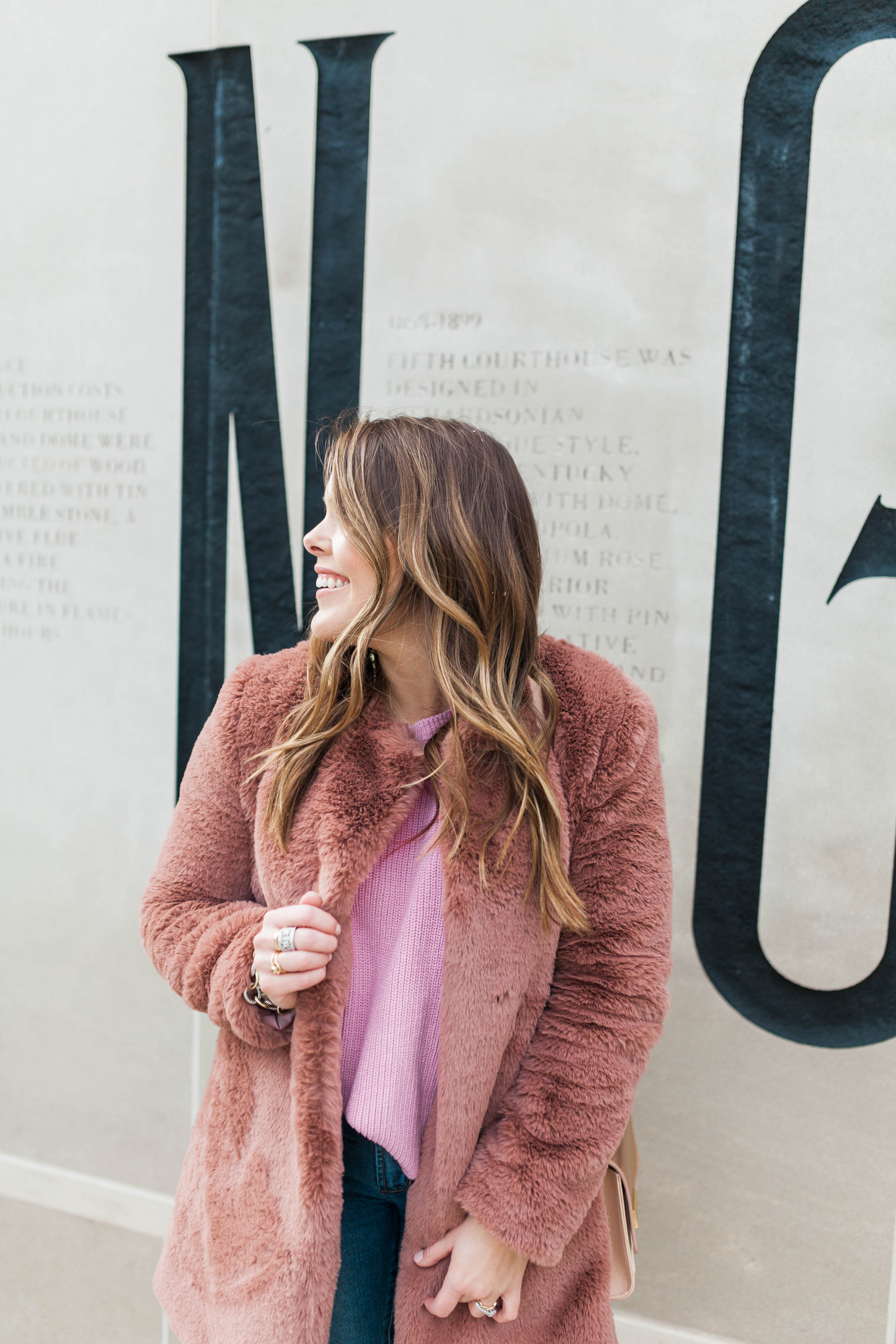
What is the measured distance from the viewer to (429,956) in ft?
4.09

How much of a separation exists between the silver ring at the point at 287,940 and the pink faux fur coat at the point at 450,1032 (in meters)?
0.07

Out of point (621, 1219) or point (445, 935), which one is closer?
point (445, 935)

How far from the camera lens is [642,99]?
186 centimetres

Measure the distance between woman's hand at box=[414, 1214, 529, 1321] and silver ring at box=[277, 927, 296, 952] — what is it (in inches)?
16.3

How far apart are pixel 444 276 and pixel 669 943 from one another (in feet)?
4.65

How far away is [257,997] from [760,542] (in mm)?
1256

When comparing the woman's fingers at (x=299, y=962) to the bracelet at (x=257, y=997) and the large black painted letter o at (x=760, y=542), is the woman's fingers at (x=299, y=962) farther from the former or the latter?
the large black painted letter o at (x=760, y=542)

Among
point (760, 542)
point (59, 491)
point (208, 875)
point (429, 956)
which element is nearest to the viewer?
point (429, 956)

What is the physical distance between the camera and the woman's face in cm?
126

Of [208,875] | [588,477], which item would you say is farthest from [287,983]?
[588,477]

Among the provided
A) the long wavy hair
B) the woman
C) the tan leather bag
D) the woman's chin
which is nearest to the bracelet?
the woman

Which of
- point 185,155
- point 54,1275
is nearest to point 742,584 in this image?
point 185,155

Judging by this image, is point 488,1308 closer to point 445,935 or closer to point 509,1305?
point 509,1305

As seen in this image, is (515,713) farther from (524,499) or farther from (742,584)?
(742,584)
